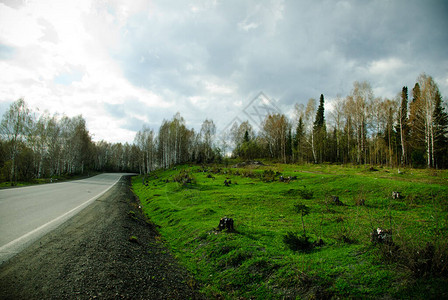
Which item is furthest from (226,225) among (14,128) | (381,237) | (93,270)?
(14,128)

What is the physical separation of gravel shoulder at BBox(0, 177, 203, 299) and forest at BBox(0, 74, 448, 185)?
102 ft

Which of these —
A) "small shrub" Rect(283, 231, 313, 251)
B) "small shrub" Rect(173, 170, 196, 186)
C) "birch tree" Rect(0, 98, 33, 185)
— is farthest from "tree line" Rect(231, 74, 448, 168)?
"birch tree" Rect(0, 98, 33, 185)

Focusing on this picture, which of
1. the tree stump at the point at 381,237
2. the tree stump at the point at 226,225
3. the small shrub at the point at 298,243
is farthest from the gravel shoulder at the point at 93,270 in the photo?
the tree stump at the point at 381,237

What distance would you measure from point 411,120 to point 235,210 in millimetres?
39651

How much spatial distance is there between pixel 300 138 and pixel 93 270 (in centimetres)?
5541

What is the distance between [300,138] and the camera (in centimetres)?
5425

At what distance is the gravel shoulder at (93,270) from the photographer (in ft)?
12.2

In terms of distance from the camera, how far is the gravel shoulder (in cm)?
373

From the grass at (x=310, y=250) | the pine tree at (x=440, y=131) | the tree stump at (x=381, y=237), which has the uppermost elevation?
the pine tree at (x=440, y=131)

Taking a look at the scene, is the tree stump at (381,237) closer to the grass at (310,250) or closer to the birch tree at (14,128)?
the grass at (310,250)

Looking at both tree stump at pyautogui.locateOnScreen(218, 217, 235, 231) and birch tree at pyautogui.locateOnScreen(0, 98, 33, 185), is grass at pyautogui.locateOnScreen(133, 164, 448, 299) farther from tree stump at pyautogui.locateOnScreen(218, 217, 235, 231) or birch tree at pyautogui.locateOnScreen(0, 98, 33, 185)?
birch tree at pyautogui.locateOnScreen(0, 98, 33, 185)

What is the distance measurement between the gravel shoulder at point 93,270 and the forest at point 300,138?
31111 millimetres

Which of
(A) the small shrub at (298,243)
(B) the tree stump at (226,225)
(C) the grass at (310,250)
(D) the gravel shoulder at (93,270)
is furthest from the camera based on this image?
(B) the tree stump at (226,225)

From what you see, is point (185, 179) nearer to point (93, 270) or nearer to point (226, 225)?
point (226, 225)
